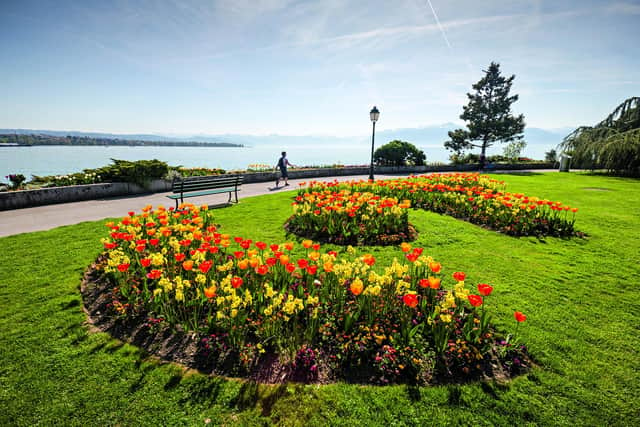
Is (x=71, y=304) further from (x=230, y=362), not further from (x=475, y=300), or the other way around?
(x=475, y=300)

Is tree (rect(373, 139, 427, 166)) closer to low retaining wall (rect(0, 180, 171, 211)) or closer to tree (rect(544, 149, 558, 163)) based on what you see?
tree (rect(544, 149, 558, 163))

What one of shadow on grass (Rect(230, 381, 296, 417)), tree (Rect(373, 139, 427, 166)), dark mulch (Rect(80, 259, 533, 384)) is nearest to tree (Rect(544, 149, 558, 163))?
tree (Rect(373, 139, 427, 166))

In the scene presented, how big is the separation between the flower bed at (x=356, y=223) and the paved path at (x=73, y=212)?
5609 mm

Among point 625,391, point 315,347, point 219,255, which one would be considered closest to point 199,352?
point 315,347

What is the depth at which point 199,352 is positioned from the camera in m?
3.36

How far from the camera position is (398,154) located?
25.7 meters

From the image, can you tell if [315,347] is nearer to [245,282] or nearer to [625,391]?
[245,282]

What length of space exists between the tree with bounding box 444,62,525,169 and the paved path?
106 feet

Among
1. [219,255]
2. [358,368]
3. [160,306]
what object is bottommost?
[358,368]

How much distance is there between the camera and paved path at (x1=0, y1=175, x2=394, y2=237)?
796 cm

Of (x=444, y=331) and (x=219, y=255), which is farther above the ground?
(x=219, y=255)

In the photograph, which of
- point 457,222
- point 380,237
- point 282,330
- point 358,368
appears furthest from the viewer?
point 457,222

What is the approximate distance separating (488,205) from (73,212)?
43.6 feet

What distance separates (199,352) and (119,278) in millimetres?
1924
